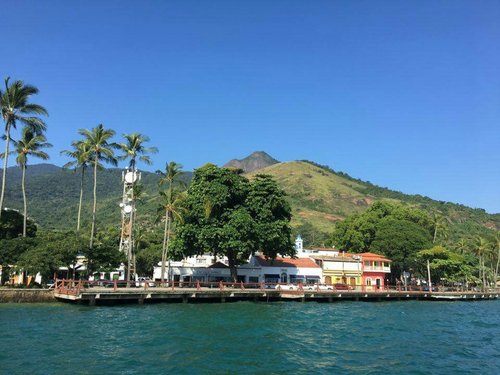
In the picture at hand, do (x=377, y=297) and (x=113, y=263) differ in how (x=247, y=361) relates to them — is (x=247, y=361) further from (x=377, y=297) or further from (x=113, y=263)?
(x=377, y=297)

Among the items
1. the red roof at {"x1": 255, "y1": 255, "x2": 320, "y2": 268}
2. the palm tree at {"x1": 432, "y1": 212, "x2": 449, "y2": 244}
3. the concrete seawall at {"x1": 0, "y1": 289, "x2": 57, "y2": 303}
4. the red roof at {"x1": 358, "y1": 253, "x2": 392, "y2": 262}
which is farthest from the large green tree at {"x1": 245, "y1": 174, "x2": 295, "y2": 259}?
the palm tree at {"x1": 432, "y1": 212, "x2": 449, "y2": 244}

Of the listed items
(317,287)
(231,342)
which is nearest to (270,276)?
(317,287)

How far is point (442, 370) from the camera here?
21.4 metres

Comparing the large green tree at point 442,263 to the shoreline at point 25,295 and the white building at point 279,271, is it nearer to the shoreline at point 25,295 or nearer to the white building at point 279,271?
the white building at point 279,271

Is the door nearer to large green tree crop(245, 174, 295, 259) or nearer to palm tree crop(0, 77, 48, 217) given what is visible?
large green tree crop(245, 174, 295, 259)

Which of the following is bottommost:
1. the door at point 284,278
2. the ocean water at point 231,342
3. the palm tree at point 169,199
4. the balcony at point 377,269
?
the ocean water at point 231,342

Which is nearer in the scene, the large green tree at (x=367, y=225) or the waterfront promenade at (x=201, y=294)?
the waterfront promenade at (x=201, y=294)

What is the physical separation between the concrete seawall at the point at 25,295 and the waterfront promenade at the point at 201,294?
2.57 feet

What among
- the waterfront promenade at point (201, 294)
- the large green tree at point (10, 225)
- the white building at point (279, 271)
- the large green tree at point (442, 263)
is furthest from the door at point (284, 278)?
the large green tree at point (10, 225)

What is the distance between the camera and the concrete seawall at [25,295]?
41.7 metres

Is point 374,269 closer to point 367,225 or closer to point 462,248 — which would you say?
point 367,225

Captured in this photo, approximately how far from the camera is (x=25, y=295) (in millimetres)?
42281

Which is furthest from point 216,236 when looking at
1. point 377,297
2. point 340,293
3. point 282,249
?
point 377,297

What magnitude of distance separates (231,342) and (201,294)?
24.1 m
